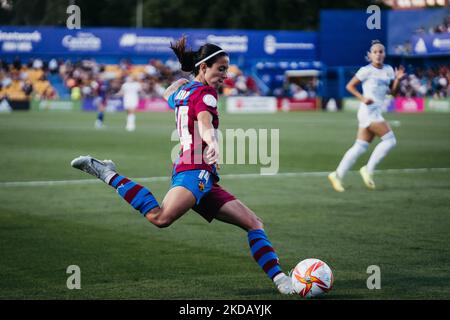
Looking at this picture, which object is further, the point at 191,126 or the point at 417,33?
the point at 417,33

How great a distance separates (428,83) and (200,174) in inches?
1745

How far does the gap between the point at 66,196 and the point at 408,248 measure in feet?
22.3

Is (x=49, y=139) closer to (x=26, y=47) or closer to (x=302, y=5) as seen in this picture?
(x=26, y=47)

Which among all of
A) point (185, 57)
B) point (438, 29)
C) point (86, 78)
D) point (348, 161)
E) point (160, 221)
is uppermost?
point (438, 29)

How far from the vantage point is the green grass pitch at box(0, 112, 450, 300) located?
7320mm

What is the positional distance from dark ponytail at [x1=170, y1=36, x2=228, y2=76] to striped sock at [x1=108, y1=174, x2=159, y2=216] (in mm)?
1131

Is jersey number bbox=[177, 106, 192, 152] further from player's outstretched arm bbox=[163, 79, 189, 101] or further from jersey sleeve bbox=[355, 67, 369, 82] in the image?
jersey sleeve bbox=[355, 67, 369, 82]

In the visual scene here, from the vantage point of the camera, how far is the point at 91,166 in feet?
24.6

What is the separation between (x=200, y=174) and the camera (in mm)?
6887

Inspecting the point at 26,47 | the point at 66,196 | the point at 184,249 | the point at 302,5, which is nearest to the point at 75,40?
the point at 26,47

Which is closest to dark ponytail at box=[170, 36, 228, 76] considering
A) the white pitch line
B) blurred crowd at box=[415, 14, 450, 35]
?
the white pitch line

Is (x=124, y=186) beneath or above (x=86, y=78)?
beneath

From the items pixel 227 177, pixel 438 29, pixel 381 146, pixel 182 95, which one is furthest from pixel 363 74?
pixel 438 29

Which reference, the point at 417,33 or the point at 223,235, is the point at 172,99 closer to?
the point at 223,235
